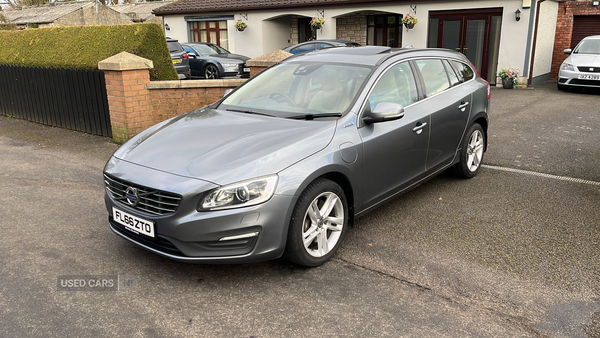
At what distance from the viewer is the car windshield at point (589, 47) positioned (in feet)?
46.8

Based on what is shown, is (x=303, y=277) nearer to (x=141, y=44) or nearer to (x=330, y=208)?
(x=330, y=208)

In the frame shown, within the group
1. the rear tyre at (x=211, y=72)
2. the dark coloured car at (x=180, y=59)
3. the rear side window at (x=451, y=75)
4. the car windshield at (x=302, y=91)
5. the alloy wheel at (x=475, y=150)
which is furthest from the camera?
the rear tyre at (x=211, y=72)

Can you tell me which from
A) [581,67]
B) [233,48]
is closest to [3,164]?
[581,67]

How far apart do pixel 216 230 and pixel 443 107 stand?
9.53ft

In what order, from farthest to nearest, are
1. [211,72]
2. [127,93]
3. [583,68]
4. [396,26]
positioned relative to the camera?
[396,26], [211,72], [583,68], [127,93]

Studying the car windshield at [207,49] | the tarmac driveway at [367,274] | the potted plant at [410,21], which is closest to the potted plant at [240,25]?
the car windshield at [207,49]

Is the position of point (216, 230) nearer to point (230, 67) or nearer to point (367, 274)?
point (367, 274)

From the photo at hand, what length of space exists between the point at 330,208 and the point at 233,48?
1956 centimetres

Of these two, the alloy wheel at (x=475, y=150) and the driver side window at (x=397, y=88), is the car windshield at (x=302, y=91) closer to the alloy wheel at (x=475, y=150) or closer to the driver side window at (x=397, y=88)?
the driver side window at (x=397, y=88)

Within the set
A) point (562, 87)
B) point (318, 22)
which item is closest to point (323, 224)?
point (562, 87)

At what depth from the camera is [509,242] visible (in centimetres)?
426

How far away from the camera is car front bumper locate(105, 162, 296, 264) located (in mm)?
3268

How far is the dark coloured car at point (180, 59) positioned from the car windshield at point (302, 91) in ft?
34.7

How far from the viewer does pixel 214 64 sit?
1631 cm
